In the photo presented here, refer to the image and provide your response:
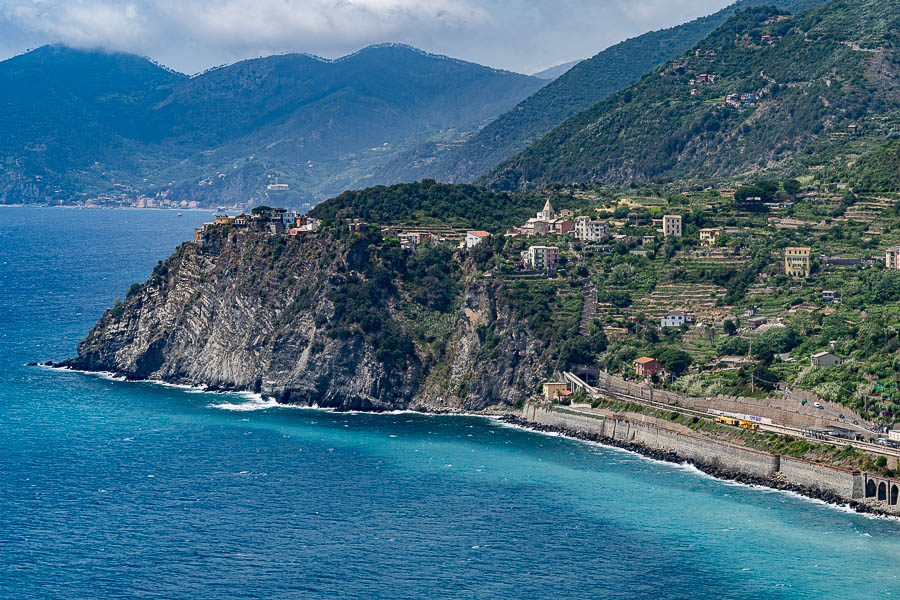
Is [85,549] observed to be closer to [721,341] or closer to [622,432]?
[622,432]

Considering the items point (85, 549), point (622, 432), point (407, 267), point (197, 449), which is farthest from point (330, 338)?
point (85, 549)

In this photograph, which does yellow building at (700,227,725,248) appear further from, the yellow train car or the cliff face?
the yellow train car

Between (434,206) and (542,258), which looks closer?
(542,258)

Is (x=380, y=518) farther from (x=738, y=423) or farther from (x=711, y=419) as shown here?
(x=738, y=423)

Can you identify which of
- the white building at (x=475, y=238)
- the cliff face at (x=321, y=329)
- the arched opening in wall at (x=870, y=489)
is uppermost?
the white building at (x=475, y=238)

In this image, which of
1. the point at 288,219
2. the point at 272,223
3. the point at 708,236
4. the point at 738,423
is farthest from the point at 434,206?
the point at 738,423

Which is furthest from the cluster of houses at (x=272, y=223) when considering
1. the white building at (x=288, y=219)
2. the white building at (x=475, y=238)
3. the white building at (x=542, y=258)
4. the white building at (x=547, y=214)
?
the white building at (x=547, y=214)

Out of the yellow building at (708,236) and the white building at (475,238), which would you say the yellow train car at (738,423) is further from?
the white building at (475,238)
